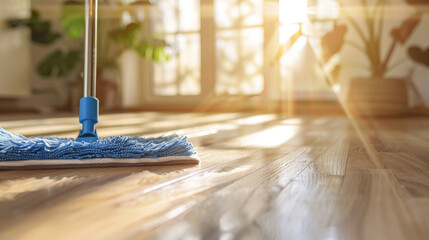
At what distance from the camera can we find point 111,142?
74 centimetres

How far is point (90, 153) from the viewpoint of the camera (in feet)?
2.33

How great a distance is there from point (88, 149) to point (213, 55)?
10.5 ft

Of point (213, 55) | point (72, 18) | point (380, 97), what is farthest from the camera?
point (213, 55)

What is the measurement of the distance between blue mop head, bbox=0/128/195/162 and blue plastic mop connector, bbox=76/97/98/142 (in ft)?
0.16

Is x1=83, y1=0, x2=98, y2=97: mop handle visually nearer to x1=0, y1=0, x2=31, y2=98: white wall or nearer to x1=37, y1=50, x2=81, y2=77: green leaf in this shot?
x1=0, y1=0, x2=31, y2=98: white wall

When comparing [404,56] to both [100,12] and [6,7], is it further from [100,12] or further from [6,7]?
[6,7]

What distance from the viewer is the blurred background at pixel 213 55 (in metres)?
3.22

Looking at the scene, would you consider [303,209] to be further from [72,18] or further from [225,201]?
[72,18]

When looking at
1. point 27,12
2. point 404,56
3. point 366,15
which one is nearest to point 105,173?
point 366,15

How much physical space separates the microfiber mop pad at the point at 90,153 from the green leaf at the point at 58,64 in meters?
3.04

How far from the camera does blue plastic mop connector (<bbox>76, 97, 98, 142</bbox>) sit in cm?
77

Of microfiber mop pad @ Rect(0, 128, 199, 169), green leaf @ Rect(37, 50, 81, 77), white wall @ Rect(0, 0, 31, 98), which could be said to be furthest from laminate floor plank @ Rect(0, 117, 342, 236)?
green leaf @ Rect(37, 50, 81, 77)

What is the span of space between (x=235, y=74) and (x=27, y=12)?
5.53 feet

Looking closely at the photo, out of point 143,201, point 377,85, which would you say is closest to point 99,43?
point 377,85
